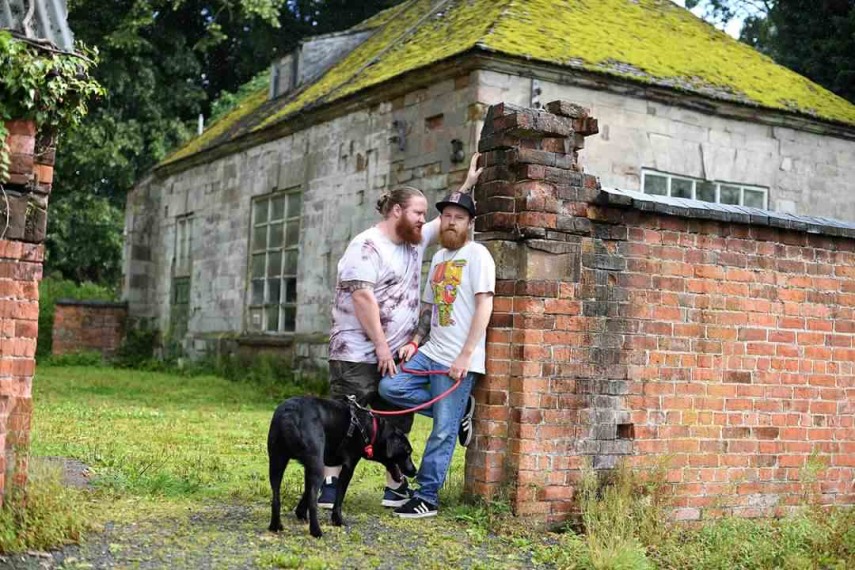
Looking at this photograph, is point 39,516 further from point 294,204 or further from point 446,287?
point 294,204

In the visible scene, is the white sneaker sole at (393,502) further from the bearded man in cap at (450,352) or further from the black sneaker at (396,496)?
the bearded man in cap at (450,352)

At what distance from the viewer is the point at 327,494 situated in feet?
21.6

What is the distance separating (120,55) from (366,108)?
13751mm

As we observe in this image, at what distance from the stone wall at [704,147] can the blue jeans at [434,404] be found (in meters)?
7.23

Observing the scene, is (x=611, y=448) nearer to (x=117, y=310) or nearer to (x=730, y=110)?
(x=730, y=110)

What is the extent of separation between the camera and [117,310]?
79.1 ft

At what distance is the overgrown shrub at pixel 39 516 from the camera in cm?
534

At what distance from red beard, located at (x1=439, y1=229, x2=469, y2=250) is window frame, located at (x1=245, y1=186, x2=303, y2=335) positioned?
1104cm

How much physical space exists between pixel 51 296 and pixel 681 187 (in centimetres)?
1726

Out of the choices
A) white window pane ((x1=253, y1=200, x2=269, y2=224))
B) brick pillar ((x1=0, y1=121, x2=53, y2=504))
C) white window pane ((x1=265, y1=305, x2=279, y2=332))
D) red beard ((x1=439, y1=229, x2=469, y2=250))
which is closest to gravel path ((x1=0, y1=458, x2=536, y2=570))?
brick pillar ((x1=0, y1=121, x2=53, y2=504))

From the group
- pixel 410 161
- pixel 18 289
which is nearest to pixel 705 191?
pixel 410 161

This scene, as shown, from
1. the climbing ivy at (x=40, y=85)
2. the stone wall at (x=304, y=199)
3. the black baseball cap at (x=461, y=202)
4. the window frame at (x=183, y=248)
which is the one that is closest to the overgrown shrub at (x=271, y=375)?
the stone wall at (x=304, y=199)

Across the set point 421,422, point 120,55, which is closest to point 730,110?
point 421,422

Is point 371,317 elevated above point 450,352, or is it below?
above
